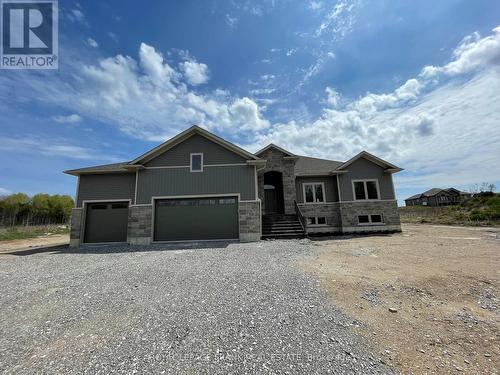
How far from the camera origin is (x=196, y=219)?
39.8 ft

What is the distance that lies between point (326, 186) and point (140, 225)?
12351 mm

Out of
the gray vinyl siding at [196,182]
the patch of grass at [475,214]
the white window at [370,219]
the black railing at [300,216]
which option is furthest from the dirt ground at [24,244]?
the patch of grass at [475,214]

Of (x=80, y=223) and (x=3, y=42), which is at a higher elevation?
(x=3, y=42)

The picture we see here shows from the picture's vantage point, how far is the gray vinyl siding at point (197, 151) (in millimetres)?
12625

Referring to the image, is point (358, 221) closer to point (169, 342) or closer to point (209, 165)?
point (209, 165)

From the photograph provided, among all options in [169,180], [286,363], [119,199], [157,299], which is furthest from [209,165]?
[286,363]

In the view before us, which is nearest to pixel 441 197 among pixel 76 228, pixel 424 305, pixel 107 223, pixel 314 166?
pixel 314 166

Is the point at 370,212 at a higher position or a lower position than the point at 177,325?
higher

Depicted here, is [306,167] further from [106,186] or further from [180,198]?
[106,186]

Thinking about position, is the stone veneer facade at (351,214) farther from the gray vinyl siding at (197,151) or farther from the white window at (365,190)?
the gray vinyl siding at (197,151)

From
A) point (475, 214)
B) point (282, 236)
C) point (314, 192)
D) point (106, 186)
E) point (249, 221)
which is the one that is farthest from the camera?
point (475, 214)

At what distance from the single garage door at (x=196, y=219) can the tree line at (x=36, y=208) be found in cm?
3155

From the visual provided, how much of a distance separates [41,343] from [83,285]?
2.62 m

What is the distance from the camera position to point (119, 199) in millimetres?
12891
